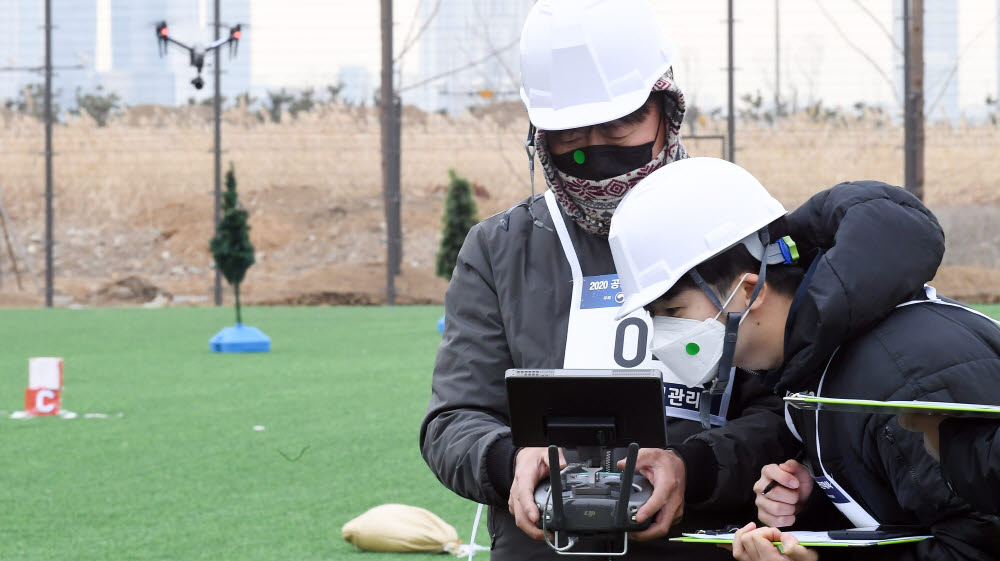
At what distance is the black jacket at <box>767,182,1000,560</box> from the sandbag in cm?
337

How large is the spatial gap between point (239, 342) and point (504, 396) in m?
11.3

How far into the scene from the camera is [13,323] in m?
18.0

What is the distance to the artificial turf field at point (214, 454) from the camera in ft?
18.8

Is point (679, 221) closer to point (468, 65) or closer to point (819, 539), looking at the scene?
point (819, 539)

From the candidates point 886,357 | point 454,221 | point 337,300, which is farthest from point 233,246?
point 886,357

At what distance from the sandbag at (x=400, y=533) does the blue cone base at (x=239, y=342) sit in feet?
27.1

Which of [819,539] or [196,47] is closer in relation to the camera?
[819,539]

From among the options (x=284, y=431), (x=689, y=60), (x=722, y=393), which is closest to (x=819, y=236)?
(x=722, y=393)

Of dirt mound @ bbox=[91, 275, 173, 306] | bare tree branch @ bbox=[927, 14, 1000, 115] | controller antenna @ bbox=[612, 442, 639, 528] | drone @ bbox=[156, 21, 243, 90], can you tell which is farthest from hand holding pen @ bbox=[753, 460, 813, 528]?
dirt mound @ bbox=[91, 275, 173, 306]

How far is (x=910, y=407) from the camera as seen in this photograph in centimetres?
189

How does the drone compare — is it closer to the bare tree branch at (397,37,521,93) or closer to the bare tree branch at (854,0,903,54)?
the bare tree branch at (397,37,521,93)

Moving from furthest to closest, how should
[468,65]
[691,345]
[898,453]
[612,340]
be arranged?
[468,65], [612,340], [691,345], [898,453]

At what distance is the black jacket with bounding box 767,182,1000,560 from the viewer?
203 cm

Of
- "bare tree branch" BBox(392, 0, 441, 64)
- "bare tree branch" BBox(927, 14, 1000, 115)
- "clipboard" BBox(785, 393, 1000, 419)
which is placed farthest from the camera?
"bare tree branch" BBox(392, 0, 441, 64)
